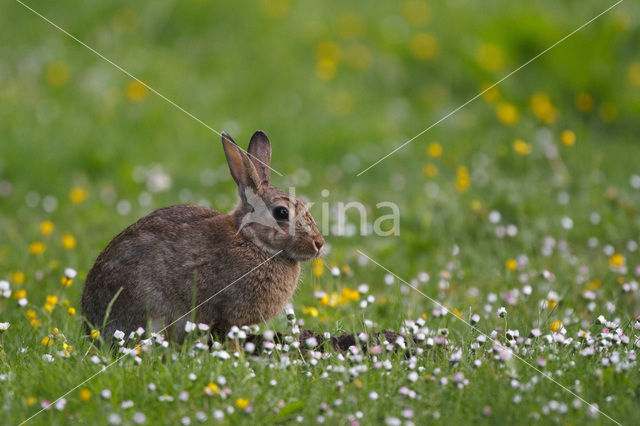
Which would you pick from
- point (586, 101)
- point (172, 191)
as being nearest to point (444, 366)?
point (172, 191)

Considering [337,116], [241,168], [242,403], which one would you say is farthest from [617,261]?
[337,116]

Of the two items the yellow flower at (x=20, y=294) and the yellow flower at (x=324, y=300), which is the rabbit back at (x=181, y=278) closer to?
the yellow flower at (x=324, y=300)

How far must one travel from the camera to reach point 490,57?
34.0ft

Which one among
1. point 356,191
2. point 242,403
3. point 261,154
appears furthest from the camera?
point 356,191

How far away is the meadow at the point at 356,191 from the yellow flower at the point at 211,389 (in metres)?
0.03

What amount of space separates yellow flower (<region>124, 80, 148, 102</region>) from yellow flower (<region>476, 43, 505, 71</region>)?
457 centimetres

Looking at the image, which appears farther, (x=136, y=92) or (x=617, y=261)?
(x=136, y=92)

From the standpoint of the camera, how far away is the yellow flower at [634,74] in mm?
10078

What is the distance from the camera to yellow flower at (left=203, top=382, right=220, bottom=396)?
Answer: 395 centimetres

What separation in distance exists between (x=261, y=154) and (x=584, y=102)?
6053 millimetres

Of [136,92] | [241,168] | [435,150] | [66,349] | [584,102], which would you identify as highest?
[241,168]

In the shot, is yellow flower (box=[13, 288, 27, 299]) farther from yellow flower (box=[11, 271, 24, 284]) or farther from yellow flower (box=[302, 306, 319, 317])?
yellow flower (box=[302, 306, 319, 317])
